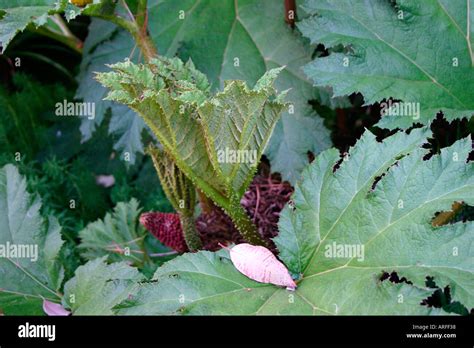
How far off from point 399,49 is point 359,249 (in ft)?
1.73

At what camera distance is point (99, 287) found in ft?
4.83

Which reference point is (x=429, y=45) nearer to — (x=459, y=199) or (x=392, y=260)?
(x=459, y=199)

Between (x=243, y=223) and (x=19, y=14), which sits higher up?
(x=19, y=14)

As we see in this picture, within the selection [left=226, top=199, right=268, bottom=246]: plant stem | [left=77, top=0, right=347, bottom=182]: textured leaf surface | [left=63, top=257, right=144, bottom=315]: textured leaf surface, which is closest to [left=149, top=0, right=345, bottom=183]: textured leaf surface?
[left=77, top=0, right=347, bottom=182]: textured leaf surface

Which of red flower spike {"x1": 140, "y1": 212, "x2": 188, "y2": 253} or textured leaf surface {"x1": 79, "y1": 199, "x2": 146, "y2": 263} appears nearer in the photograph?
red flower spike {"x1": 140, "y1": 212, "x2": 188, "y2": 253}

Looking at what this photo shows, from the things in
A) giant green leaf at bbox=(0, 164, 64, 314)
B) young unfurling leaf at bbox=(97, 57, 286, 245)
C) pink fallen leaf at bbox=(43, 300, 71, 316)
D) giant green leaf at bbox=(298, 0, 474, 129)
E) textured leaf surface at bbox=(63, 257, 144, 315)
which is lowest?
pink fallen leaf at bbox=(43, 300, 71, 316)

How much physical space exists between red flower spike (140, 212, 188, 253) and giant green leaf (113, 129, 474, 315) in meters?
0.31

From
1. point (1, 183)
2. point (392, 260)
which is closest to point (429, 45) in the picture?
point (392, 260)

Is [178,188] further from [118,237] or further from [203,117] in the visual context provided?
[118,237]

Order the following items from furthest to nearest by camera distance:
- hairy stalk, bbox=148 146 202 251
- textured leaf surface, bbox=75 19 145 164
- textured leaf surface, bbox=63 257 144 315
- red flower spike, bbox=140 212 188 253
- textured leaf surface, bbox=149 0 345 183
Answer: textured leaf surface, bbox=75 19 145 164 → textured leaf surface, bbox=149 0 345 183 → red flower spike, bbox=140 212 188 253 → hairy stalk, bbox=148 146 202 251 → textured leaf surface, bbox=63 257 144 315

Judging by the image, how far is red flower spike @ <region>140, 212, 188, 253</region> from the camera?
1680mm

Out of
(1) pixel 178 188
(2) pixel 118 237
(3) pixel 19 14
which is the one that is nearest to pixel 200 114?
(1) pixel 178 188

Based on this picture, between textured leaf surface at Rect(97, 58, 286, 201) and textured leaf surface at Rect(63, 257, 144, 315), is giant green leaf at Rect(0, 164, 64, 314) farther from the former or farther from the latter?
textured leaf surface at Rect(97, 58, 286, 201)

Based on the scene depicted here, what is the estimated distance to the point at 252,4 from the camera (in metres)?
1.91
